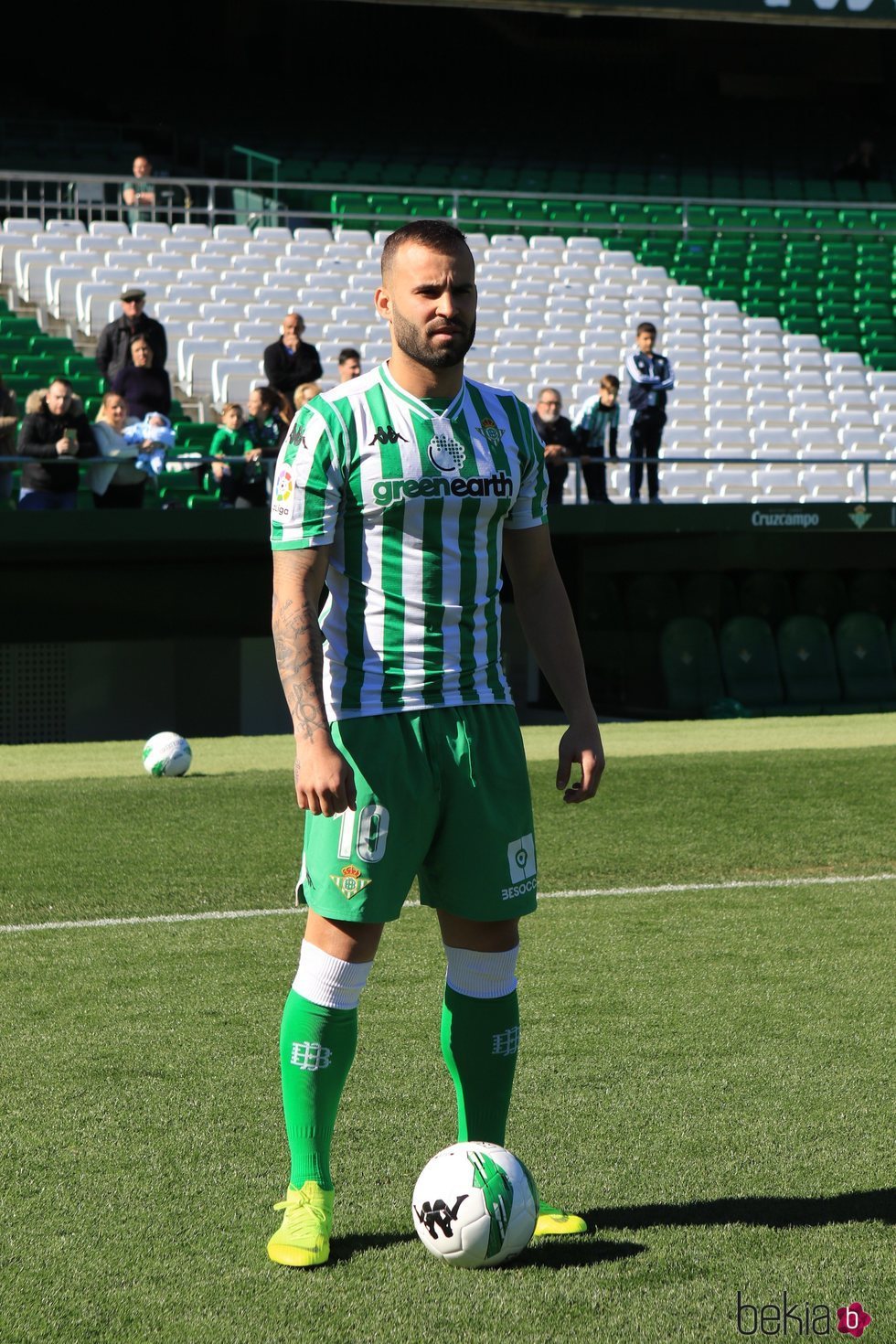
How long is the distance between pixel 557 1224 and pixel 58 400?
34.6 feet

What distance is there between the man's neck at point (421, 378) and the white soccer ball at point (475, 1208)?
4.78ft

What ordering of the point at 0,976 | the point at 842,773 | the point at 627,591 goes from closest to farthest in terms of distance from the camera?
the point at 0,976 < the point at 842,773 < the point at 627,591

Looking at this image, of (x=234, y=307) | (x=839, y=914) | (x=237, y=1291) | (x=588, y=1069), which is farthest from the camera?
(x=234, y=307)

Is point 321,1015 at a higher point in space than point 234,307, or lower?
lower

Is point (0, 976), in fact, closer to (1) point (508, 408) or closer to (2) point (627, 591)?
(1) point (508, 408)

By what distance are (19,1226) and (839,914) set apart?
4.22 meters

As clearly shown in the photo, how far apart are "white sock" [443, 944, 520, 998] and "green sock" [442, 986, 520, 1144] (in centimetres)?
2

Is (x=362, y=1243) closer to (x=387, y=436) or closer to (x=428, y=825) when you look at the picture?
(x=428, y=825)

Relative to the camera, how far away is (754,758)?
34.9ft

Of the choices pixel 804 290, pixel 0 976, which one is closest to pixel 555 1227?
pixel 0 976

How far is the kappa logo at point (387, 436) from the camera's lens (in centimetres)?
304

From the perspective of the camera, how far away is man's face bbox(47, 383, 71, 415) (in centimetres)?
1262

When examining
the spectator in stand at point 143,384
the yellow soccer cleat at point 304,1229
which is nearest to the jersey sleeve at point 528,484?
the yellow soccer cleat at point 304,1229

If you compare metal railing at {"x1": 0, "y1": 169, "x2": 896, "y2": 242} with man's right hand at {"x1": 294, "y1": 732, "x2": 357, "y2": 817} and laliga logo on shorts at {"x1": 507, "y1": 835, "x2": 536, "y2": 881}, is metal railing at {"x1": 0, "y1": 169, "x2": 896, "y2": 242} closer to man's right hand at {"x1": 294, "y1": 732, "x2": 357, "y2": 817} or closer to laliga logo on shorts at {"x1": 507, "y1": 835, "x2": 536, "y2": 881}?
laliga logo on shorts at {"x1": 507, "y1": 835, "x2": 536, "y2": 881}
